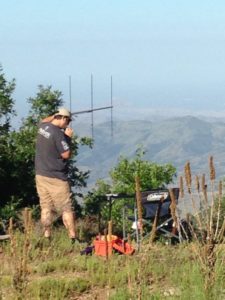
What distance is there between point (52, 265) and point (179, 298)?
1913mm

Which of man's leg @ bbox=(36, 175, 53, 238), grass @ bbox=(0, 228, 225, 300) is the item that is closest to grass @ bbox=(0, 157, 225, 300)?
grass @ bbox=(0, 228, 225, 300)

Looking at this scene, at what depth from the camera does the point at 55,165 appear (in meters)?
8.18

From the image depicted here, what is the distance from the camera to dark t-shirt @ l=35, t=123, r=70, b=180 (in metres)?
8.07

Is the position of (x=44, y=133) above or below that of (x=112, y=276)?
above

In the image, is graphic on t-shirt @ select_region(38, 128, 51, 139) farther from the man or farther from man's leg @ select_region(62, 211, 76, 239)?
man's leg @ select_region(62, 211, 76, 239)

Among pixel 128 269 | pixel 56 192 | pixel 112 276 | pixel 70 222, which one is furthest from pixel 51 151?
pixel 128 269

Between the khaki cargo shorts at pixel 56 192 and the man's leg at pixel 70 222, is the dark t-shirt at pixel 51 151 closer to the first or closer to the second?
the khaki cargo shorts at pixel 56 192

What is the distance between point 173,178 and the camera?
49.2 feet

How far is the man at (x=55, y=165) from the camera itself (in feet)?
26.5

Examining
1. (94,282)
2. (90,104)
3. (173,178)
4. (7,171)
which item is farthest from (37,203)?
(94,282)

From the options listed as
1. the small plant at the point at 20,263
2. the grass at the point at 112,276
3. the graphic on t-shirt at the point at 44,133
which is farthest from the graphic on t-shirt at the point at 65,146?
the small plant at the point at 20,263

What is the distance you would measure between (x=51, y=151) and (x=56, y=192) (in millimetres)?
457

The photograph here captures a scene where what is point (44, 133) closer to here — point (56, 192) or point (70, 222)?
point (56, 192)

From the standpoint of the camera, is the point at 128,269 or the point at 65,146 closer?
the point at 128,269
